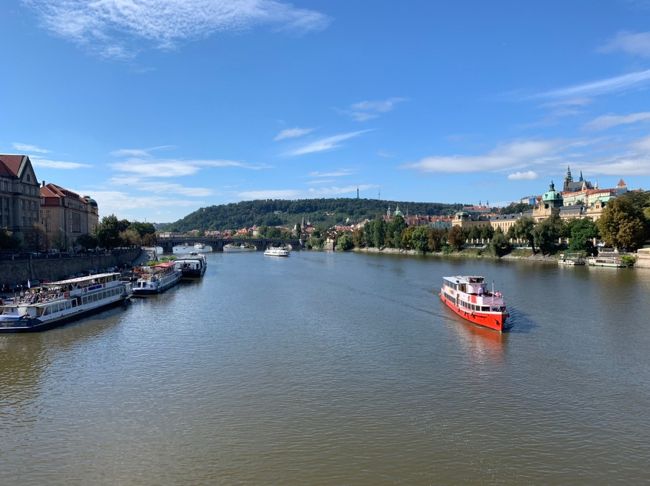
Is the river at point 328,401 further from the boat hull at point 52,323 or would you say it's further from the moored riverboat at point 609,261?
the moored riverboat at point 609,261

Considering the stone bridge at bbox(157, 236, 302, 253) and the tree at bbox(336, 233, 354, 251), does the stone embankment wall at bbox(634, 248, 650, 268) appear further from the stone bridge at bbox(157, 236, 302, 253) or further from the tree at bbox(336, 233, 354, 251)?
the stone bridge at bbox(157, 236, 302, 253)

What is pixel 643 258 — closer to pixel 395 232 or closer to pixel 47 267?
pixel 395 232

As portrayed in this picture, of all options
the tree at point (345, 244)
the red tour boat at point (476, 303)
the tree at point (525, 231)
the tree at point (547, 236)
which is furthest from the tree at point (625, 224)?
the tree at point (345, 244)

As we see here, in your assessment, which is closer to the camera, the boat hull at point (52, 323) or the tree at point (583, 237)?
the boat hull at point (52, 323)

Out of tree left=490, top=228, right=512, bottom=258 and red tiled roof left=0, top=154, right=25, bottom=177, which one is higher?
red tiled roof left=0, top=154, right=25, bottom=177

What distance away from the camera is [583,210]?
134 m

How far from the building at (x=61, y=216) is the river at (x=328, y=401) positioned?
48.1 m

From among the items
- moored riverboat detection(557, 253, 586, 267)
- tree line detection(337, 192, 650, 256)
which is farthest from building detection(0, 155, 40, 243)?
tree line detection(337, 192, 650, 256)

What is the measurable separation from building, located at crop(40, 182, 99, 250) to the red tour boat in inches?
2254

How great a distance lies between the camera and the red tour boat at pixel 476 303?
32.5 m

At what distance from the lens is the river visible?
1483 centimetres

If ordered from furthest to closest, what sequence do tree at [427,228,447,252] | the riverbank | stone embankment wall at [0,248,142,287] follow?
tree at [427,228,447,252] → the riverbank → stone embankment wall at [0,248,142,287]

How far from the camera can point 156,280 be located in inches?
2120

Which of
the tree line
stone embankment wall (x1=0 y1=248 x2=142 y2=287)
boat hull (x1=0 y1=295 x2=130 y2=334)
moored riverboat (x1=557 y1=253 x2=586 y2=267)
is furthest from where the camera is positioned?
moored riverboat (x1=557 y1=253 x2=586 y2=267)
